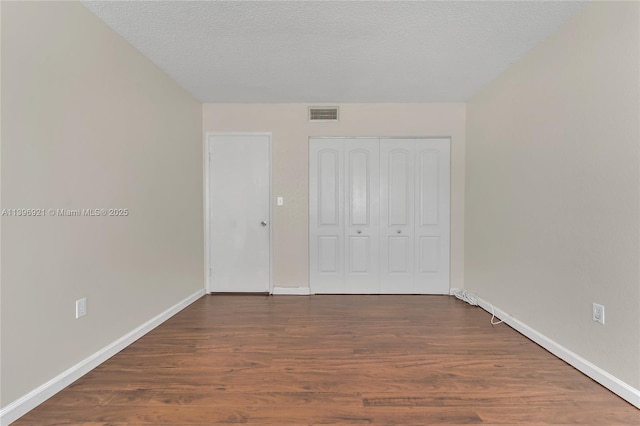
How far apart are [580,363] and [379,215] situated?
2.38 m

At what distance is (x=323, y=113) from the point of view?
3932 mm

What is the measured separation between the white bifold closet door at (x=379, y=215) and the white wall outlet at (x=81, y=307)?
96.0 inches

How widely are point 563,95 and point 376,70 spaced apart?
5.05 feet

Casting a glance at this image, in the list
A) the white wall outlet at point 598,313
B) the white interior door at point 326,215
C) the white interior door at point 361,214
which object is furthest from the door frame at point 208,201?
the white wall outlet at point 598,313

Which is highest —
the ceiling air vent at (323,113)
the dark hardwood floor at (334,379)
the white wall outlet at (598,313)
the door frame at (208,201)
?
the ceiling air vent at (323,113)

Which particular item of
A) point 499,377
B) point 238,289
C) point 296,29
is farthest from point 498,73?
point 238,289

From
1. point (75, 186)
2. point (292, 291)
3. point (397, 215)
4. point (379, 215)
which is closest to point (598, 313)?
point (397, 215)

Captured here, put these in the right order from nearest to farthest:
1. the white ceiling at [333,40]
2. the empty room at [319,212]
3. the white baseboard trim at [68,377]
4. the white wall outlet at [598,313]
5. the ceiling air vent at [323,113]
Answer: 1. the white baseboard trim at [68,377]
2. the empty room at [319,212]
3. the white wall outlet at [598,313]
4. the white ceiling at [333,40]
5. the ceiling air vent at [323,113]

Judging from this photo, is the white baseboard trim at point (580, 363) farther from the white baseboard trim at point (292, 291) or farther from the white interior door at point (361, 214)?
the white baseboard trim at point (292, 291)

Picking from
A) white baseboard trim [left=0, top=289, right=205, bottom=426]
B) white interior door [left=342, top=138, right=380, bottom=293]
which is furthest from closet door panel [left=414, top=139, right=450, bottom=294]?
white baseboard trim [left=0, top=289, right=205, bottom=426]

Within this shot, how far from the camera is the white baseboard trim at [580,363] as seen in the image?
177 cm

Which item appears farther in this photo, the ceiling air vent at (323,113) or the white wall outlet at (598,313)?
the ceiling air vent at (323,113)

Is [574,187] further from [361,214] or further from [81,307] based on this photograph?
[81,307]

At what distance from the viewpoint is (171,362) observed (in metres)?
2.22
